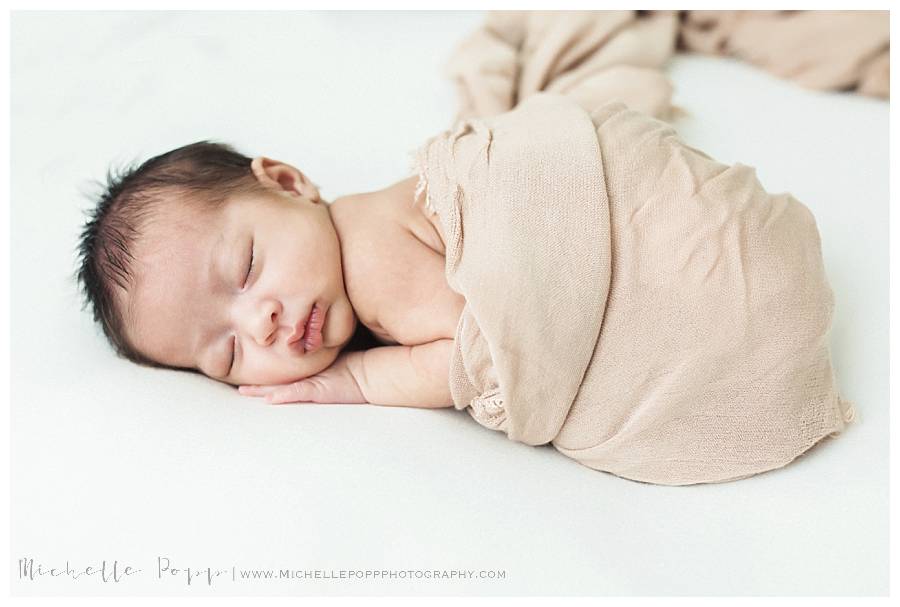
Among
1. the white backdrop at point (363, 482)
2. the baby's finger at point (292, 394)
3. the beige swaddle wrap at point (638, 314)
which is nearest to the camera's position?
the white backdrop at point (363, 482)

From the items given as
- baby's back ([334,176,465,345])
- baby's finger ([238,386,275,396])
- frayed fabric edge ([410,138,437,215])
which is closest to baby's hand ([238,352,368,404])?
baby's finger ([238,386,275,396])

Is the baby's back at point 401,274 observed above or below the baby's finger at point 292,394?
above

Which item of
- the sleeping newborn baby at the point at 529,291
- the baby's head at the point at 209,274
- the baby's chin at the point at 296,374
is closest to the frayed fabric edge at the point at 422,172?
the sleeping newborn baby at the point at 529,291

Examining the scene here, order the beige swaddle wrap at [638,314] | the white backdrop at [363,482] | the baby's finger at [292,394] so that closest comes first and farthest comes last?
the white backdrop at [363,482] → the beige swaddle wrap at [638,314] → the baby's finger at [292,394]

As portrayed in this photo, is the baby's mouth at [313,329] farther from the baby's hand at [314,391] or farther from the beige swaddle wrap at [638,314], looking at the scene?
the beige swaddle wrap at [638,314]

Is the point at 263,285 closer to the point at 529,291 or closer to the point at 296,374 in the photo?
the point at 296,374

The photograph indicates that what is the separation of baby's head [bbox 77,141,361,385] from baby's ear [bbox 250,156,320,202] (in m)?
0.04

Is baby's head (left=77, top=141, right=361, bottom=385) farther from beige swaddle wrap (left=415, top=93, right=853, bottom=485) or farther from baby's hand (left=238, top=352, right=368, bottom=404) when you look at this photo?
beige swaddle wrap (left=415, top=93, right=853, bottom=485)

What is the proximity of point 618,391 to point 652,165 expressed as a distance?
0.31 m

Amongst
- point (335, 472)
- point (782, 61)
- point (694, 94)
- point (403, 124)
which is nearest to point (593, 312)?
point (335, 472)

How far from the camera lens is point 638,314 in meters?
1.15

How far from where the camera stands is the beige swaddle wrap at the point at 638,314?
1140mm

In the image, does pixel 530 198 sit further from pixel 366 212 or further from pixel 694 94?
pixel 694 94

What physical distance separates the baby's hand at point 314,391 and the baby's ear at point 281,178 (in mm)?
290
